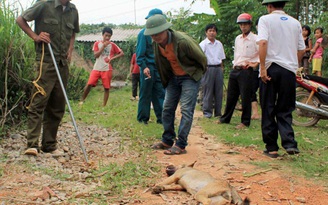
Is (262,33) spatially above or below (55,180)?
above

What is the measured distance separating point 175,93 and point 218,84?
329cm

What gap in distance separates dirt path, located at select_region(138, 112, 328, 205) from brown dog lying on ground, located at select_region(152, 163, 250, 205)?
0.27 feet

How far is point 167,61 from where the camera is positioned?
5312 millimetres

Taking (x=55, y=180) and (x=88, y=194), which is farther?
(x=55, y=180)

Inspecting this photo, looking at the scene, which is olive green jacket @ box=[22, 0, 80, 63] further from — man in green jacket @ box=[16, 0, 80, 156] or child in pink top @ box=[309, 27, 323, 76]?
child in pink top @ box=[309, 27, 323, 76]

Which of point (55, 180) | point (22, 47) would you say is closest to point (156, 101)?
→ point (22, 47)

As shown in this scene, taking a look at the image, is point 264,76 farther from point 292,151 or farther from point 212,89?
point 212,89

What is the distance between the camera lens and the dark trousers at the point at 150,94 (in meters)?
7.12

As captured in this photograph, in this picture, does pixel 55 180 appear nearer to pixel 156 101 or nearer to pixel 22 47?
pixel 22 47

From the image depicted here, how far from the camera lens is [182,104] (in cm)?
529

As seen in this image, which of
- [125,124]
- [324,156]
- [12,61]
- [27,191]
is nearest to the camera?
[27,191]

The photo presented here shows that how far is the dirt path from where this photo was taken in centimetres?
374

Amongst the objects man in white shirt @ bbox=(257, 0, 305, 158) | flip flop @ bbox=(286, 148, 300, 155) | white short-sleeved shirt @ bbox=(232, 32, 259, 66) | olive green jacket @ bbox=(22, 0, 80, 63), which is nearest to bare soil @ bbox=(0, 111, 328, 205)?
flip flop @ bbox=(286, 148, 300, 155)

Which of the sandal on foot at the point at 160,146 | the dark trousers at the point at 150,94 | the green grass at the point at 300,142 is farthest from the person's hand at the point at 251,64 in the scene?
the sandal on foot at the point at 160,146
